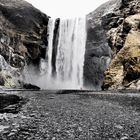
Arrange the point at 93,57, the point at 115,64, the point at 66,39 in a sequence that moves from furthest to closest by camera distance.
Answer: the point at 66,39, the point at 93,57, the point at 115,64

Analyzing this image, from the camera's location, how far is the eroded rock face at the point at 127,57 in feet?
150

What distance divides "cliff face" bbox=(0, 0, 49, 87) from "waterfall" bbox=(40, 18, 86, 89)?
258 centimetres

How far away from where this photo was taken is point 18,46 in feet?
213

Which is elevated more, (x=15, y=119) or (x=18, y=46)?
(x=18, y=46)

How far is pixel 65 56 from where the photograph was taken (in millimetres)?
73250

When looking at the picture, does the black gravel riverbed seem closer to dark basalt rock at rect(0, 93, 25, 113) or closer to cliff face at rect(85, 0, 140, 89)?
dark basalt rock at rect(0, 93, 25, 113)

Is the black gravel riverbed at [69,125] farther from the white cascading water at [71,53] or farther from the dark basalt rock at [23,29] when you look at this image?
the white cascading water at [71,53]

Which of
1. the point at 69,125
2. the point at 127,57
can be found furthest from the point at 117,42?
the point at 69,125

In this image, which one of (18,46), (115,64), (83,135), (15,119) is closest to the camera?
(83,135)

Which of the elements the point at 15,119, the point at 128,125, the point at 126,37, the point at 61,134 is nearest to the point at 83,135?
the point at 61,134

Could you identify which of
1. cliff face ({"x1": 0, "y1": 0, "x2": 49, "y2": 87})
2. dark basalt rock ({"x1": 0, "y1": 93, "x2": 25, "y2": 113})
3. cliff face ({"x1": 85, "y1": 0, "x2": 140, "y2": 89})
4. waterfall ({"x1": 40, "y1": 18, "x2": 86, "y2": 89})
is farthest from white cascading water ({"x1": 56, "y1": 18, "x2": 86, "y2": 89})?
dark basalt rock ({"x1": 0, "y1": 93, "x2": 25, "y2": 113})

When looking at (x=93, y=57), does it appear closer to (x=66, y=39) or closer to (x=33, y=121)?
(x=66, y=39)

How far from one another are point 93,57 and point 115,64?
63.4ft

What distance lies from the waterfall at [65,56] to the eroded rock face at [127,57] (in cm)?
1519
